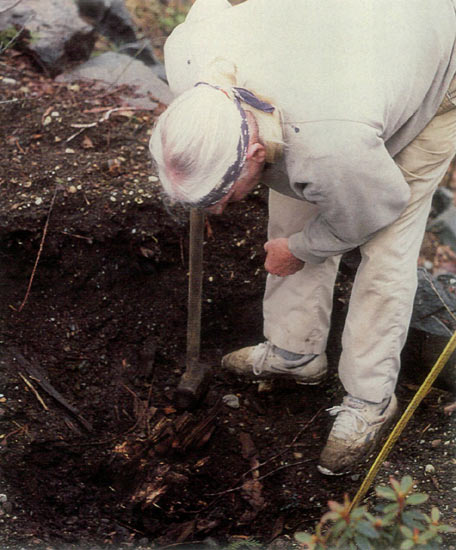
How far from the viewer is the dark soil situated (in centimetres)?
260

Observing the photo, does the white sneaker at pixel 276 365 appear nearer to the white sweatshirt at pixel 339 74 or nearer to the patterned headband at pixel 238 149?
the white sweatshirt at pixel 339 74

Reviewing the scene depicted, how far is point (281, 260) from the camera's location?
264 centimetres

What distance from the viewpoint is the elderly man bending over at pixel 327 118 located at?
1.93 meters

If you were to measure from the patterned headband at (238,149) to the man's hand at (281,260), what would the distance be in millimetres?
697

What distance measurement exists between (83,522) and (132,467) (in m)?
0.33

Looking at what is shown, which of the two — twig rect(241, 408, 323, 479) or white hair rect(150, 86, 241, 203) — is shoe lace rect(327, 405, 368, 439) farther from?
white hair rect(150, 86, 241, 203)

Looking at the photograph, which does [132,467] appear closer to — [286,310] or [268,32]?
[286,310]

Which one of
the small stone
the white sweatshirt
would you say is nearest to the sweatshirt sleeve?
the white sweatshirt

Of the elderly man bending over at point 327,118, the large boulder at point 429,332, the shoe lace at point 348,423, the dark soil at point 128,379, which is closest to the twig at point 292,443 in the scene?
the dark soil at point 128,379

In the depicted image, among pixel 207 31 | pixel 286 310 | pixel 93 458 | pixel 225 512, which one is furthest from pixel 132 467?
pixel 207 31

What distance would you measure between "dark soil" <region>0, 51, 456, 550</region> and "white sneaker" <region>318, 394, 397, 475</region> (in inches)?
3.5

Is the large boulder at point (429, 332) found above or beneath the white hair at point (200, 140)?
beneath

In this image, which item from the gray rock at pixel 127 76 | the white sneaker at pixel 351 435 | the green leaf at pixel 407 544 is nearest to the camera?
the green leaf at pixel 407 544

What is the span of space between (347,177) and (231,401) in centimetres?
153
